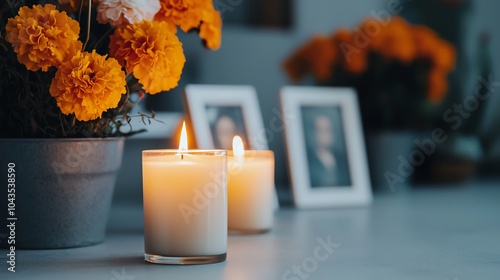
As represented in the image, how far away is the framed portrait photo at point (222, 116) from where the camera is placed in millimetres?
1361

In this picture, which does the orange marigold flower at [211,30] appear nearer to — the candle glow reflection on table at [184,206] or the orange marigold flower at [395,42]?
the candle glow reflection on table at [184,206]

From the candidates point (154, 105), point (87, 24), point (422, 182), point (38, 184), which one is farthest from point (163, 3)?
point (422, 182)

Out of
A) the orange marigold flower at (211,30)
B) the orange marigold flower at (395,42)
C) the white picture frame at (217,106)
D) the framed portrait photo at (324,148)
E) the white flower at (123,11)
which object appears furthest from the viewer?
the orange marigold flower at (395,42)

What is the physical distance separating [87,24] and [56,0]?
0.05 m

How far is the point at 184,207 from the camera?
2.84 ft

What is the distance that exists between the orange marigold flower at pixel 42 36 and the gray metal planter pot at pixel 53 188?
4.6 inches

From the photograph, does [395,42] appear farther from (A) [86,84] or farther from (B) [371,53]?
(A) [86,84]

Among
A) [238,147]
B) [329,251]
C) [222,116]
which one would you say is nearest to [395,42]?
[222,116]

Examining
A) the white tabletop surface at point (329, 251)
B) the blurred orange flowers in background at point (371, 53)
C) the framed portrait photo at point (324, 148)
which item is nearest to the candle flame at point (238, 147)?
the white tabletop surface at point (329, 251)

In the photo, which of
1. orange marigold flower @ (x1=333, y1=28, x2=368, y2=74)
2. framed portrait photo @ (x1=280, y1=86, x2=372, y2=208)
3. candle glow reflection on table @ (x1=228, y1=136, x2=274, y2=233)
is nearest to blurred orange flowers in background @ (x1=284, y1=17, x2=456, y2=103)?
orange marigold flower @ (x1=333, y1=28, x2=368, y2=74)

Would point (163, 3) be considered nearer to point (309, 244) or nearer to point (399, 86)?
point (309, 244)

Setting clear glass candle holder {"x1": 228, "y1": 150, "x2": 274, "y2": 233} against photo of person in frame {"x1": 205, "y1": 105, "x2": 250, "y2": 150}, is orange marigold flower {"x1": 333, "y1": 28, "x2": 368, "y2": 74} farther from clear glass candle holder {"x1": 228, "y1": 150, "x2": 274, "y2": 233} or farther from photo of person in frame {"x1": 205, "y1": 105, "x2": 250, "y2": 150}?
clear glass candle holder {"x1": 228, "y1": 150, "x2": 274, "y2": 233}

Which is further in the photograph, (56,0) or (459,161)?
(459,161)

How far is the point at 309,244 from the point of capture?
3.42ft
